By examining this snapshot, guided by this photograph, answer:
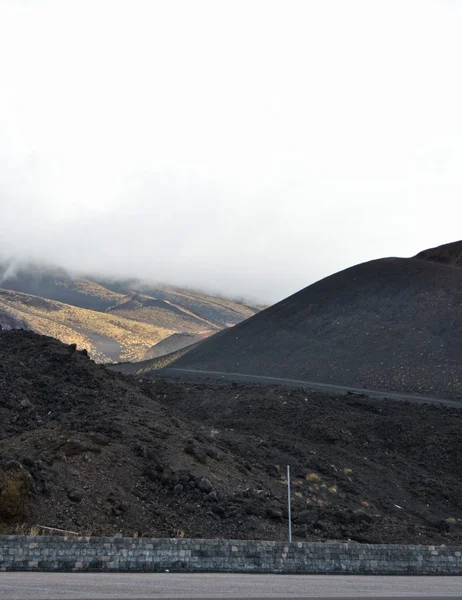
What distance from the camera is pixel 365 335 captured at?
84188mm

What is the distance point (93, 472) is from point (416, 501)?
18.7 metres

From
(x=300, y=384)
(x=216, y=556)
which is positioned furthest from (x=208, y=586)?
(x=300, y=384)

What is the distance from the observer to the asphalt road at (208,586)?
11461mm

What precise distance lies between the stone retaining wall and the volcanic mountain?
49.8 metres

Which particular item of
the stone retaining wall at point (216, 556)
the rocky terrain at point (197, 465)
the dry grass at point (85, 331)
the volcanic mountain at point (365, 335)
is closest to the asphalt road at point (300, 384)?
the volcanic mountain at point (365, 335)

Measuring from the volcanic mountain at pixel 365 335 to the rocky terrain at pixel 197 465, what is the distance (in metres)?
23.4

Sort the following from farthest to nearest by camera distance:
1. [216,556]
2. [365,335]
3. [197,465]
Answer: [365,335] < [197,465] < [216,556]

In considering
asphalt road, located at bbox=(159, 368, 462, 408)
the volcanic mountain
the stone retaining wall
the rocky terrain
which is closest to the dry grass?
the volcanic mountain

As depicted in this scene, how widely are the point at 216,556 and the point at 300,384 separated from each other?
54.5 m

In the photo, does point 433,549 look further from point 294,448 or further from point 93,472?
point 294,448

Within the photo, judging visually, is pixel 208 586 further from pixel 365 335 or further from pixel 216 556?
pixel 365 335

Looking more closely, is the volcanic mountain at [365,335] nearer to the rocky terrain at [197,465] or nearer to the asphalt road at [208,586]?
the rocky terrain at [197,465]

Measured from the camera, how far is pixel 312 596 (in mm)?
11859

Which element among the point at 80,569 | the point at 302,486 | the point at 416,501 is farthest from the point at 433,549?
the point at 416,501
